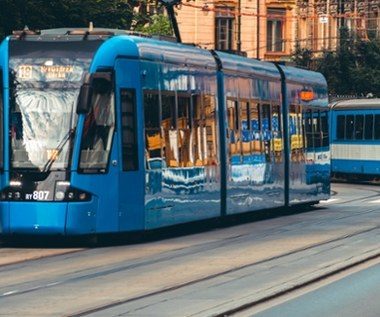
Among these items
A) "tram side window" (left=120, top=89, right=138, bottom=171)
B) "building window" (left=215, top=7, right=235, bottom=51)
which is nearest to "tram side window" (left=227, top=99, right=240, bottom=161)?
"tram side window" (left=120, top=89, right=138, bottom=171)

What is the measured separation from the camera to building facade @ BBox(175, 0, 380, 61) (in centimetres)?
7044

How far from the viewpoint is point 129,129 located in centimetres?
2073

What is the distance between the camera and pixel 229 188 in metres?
25.1

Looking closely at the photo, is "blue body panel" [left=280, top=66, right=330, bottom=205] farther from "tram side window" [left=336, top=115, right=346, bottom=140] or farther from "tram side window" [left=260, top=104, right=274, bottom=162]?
"tram side window" [left=336, top=115, right=346, bottom=140]

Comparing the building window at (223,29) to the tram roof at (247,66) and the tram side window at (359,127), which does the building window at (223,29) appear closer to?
the tram side window at (359,127)

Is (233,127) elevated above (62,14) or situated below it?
below

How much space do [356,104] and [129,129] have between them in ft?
94.4

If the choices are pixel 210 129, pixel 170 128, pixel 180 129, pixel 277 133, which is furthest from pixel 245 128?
pixel 170 128

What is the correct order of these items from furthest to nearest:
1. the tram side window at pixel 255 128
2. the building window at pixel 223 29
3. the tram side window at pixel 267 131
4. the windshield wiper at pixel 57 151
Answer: the building window at pixel 223 29 → the tram side window at pixel 267 131 → the tram side window at pixel 255 128 → the windshield wiper at pixel 57 151

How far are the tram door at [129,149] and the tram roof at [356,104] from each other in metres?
27.5

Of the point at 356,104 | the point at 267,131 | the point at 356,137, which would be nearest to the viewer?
the point at 267,131

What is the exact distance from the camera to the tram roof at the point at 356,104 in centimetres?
4778

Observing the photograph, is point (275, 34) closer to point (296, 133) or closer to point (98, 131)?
point (296, 133)

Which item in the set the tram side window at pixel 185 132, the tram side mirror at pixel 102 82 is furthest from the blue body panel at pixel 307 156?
the tram side mirror at pixel 102 82
